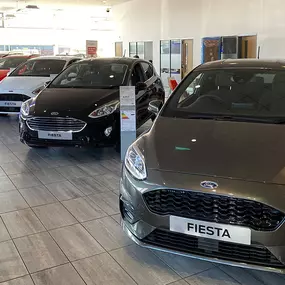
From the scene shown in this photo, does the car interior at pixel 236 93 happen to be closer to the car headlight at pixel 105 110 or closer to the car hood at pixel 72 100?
the car headlight at pixel 105 110

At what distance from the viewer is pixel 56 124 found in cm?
460

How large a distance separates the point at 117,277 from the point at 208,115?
4.49 feet

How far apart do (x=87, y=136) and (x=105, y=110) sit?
41 cm

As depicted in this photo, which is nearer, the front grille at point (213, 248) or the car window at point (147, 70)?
the front grille at point (213, 248)

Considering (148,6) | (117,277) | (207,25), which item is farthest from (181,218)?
(148,6)

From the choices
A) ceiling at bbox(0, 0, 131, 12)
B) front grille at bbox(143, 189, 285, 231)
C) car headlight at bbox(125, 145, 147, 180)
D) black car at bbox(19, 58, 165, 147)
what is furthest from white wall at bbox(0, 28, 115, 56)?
front grille at bbox(143, 189, 285, 231)

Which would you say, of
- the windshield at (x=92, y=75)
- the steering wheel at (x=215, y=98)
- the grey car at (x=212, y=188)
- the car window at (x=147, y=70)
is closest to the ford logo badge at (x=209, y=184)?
the grey car at (x=212, y=188)

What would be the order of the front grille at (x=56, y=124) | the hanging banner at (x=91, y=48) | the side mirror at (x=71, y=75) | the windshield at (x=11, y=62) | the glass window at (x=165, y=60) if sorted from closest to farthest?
the front grille at (x=56, y=124), the side mirror at (x=71, y=75), the windshield at (x=11, y=62), the hanging banner at (x=91, y=48), the glass window at (x=165, y=60)

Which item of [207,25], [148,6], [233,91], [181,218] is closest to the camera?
[181,218]

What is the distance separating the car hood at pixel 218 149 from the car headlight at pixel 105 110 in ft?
6.13

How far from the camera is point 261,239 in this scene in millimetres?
1954

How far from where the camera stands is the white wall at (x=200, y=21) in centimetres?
930

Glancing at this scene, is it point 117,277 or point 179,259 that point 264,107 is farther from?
point 117,277

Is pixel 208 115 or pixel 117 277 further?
pixel 208 115
